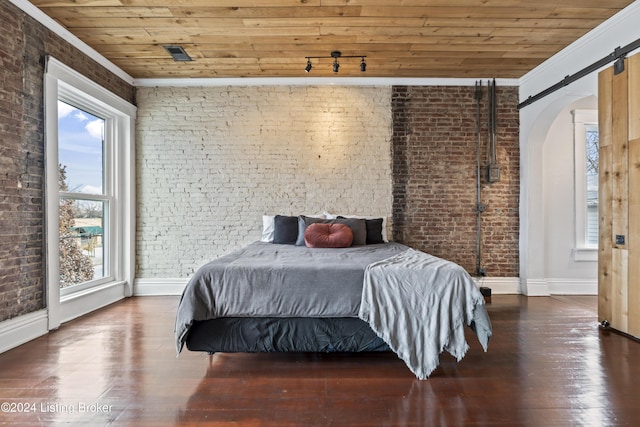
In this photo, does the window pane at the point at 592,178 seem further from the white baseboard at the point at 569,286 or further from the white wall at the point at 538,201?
the white baseboard at the point at 569,286

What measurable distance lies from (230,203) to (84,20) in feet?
7.89

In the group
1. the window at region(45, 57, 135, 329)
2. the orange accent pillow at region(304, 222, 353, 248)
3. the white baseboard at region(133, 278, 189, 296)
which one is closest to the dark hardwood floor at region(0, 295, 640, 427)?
the window at region(45, 57, 135, 329)

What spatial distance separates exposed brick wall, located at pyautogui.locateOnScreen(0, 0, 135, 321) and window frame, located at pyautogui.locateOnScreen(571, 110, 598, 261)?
6052 mm

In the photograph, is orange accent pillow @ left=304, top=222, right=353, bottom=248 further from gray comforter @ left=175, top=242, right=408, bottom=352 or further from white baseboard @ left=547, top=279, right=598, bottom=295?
white baseboard @ left=547, top=279, right=598, bottom=295

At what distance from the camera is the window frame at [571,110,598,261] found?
4.86 meters

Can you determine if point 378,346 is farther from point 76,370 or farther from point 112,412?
point 76,370

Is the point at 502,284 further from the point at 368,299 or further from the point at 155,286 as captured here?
the point at 155,286

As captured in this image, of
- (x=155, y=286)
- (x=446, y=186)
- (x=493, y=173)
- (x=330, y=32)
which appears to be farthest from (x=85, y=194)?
(x=493, y=173)

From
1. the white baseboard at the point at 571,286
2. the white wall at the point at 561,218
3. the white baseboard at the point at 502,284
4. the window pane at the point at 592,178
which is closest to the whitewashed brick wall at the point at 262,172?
the white baseboard at the point at 502,284

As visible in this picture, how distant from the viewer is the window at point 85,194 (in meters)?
3.40

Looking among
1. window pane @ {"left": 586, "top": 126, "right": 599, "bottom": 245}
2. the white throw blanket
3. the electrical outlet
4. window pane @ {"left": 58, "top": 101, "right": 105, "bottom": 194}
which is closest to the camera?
the white throw blanket

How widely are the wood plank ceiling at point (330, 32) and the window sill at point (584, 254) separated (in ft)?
8.06

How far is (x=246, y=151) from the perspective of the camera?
486 cm

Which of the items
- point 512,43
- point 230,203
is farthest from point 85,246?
point 512,43
